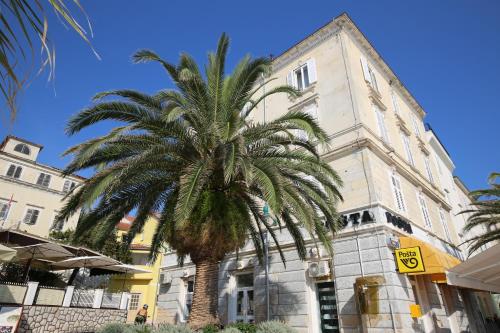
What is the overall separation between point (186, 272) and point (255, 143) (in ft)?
40.2

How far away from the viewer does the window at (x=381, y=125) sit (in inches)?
676

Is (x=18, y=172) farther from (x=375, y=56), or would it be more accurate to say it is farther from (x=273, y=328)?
(x=375, y=56)

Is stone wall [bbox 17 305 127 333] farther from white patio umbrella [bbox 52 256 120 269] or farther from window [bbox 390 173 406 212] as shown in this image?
window [bbox 390 173 406 212]

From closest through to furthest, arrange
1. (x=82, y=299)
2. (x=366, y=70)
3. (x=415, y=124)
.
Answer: (x=82, y=299), (x=366, y=70), (x=415, y=124)

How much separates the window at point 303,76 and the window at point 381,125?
13.5 feet

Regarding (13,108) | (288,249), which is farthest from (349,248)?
(13,108)

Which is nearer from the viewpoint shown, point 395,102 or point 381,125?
point 381,125

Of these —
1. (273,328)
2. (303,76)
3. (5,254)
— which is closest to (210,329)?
(273,328)

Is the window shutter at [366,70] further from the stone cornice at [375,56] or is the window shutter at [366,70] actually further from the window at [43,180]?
the window at [43,180]

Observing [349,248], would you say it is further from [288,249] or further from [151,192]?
[151,192]

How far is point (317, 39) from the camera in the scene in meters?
19.7

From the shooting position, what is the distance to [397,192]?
15.6m

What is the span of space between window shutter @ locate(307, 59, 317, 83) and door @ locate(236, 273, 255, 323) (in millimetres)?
11677

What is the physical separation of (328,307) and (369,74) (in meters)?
13.7
